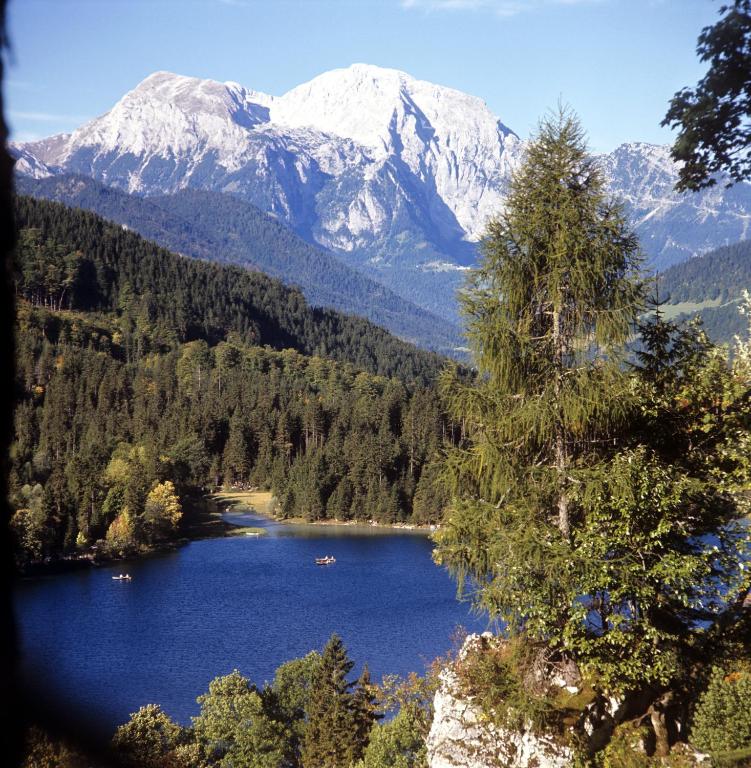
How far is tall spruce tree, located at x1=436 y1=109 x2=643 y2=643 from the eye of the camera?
1278cm

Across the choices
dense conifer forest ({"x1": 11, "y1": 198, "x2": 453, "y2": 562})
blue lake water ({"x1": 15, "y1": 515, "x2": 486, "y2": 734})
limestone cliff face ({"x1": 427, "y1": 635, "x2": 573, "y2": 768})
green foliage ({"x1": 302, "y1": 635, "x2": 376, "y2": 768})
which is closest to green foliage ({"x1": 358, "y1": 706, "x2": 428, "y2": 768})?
green foliage ({"x1": 302, "y1": 635, "x2": 376, "y2": 768})

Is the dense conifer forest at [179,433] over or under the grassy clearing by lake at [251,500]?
over

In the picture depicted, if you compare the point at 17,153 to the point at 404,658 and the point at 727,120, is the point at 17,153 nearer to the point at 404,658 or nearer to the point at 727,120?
the point at 727,120

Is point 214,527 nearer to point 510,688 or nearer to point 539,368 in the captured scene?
point 510,688

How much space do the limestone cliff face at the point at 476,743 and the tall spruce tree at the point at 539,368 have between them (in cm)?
160

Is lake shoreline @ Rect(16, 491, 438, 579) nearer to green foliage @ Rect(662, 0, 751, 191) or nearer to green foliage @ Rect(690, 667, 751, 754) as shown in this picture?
green foliage @ Rect(690, 667, 751, 754)

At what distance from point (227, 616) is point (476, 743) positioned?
4335 cm

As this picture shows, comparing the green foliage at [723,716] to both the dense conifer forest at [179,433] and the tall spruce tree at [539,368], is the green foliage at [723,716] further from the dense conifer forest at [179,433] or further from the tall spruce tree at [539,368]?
the dense conifer forest at [179,433]

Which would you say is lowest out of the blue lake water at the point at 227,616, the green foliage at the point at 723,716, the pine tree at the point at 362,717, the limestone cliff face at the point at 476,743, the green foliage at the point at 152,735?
the blue lake water at the point at 227,616

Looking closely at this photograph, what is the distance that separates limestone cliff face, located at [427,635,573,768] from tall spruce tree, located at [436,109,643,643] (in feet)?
5.24

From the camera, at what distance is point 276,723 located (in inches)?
1073

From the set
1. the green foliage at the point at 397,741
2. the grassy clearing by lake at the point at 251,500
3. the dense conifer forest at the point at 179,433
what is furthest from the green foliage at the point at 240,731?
the grassy clearing by lake at the point at 251,500

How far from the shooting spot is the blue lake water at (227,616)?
4119 centimetres

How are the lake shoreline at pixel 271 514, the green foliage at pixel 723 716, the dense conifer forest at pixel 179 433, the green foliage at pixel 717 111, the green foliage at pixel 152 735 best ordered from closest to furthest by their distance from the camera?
the green foliage at pixel 717 111 → the green foliage at pixel 723 716 → the green foliage at pixel 152 735 → the dense conifer forest at pixel 179 433 → the lake shoreline at pixel 271 514
